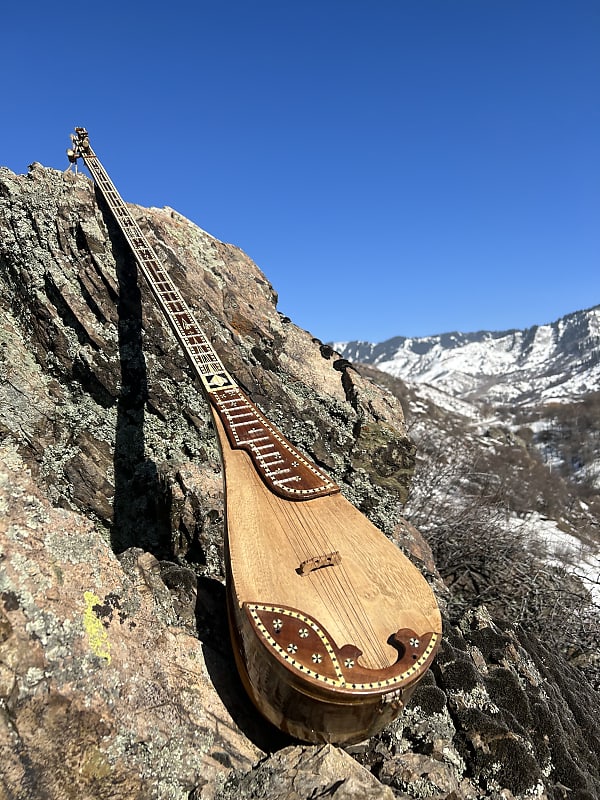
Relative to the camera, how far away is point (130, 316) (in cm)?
609

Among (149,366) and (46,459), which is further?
(149,366)

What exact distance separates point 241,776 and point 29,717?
1.16 metres

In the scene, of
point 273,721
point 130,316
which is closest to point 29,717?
point 273,721

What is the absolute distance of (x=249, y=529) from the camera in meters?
3.47

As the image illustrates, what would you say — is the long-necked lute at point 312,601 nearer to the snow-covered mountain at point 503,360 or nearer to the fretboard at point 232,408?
the fretboard at point 232,408

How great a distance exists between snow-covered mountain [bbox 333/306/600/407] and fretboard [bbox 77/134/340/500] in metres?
62.0

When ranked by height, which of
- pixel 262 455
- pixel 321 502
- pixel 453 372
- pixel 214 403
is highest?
pixel 453 372

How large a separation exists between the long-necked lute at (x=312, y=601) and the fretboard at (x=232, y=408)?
1 centimetres

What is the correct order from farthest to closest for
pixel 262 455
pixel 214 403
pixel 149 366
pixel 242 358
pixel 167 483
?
pixel 242 358 < pixel 149 366 < pixel 167 483 < pixel 214 403 < pixel 262 455

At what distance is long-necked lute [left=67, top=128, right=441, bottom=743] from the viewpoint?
258 cm

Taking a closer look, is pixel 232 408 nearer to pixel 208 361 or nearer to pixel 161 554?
pixel 208 361

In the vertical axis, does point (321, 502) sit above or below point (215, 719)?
above

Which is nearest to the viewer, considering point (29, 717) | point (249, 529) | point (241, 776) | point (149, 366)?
point (29, 717)

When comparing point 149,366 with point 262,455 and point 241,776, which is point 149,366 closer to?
point 262,455
